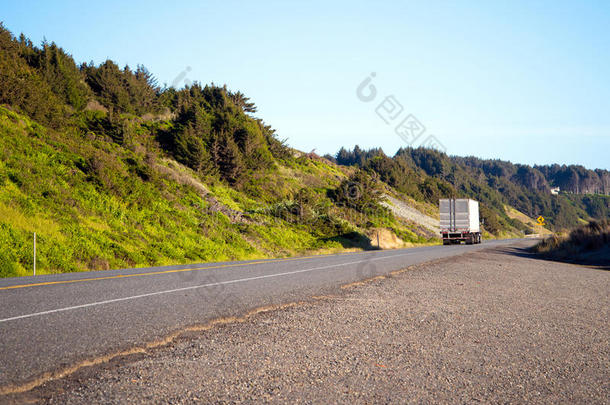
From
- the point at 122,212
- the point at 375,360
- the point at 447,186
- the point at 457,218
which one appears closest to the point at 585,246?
the point at 457,218

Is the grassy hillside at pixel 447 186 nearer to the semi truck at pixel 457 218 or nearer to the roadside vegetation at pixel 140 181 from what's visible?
the roadside vegetation at pixel 140 181

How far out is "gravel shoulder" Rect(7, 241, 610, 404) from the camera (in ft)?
11.7

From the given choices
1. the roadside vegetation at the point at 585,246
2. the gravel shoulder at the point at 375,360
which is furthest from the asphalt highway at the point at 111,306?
the roadside vegetation at the point at 585,246

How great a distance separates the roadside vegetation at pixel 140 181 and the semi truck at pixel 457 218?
18.2 feet

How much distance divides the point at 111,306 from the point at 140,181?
16.7m

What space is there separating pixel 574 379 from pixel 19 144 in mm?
21040

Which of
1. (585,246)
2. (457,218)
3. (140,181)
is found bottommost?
(585,246)

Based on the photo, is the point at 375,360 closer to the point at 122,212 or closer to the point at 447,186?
the point at 122,212

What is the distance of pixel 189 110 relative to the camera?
35.3 metres

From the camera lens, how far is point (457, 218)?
36781 millimetres

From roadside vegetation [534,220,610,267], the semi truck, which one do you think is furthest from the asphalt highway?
the semi truck

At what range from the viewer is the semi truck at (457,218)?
36375 millimetres

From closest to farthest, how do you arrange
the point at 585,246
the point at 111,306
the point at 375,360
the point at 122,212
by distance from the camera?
the point at 375,360, the point at 111,306, the point at 122,212, the point at 585,246

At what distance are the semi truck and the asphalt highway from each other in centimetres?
2682
